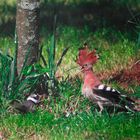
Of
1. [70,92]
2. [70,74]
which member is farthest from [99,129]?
[70,74]

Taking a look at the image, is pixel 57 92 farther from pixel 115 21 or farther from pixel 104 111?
pixel 115 21

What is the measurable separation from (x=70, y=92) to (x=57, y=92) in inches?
8.4

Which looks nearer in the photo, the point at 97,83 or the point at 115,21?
the point at 97,83

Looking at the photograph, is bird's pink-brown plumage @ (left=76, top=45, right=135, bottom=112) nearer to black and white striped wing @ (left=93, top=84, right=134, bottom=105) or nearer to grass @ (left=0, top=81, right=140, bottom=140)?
black and white striped wing @ (left=93, top=84, right=134, bottom=105)

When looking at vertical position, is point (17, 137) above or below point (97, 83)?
below

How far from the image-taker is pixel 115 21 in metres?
11.4

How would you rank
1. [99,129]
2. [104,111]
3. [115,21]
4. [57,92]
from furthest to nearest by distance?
[115,21], [57,92], [104,111], [99,129]

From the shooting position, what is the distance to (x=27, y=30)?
7.56m

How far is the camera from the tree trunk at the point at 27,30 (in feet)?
24.7

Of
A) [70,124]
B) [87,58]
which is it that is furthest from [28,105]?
[87,58]

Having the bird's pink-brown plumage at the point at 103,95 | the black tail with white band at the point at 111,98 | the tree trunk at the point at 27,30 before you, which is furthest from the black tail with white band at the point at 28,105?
the black tail with white band at the point at 111,98

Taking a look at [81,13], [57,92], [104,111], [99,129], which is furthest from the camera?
[81,13]

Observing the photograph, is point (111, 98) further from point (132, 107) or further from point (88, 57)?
point (88, 57)

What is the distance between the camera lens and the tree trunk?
24.7ft
